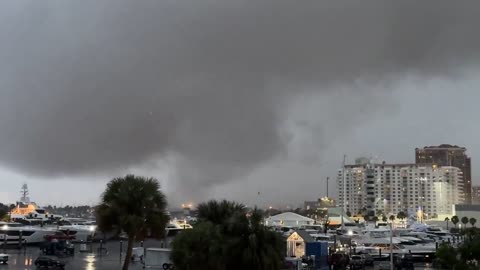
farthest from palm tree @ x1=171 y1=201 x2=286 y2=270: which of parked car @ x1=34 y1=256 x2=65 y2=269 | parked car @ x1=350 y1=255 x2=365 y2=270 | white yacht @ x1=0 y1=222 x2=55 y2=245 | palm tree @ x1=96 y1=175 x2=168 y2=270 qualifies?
white yacht @ x1=0 y1=222 x2=55 y2=245

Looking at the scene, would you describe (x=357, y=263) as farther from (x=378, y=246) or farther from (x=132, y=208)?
(x=132, y=208)

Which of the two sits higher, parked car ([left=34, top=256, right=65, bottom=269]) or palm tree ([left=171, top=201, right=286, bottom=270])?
palm tree ([left=171, top=201, right=286, bottom=270])

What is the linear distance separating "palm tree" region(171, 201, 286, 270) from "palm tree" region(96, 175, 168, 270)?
5.05 m

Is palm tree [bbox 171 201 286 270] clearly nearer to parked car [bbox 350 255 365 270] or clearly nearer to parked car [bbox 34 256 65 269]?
parked car [bbox 34 256 65 269]

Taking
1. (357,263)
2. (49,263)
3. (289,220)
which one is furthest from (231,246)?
(289,220)

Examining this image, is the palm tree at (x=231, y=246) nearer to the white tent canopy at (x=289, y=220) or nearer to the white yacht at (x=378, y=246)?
the white yacht at (x=378, y=246)

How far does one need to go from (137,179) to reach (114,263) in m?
19.3

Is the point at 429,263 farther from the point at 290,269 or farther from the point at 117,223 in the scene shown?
the point at 117,223

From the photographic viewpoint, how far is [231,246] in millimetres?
22422

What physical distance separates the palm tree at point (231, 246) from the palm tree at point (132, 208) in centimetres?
505

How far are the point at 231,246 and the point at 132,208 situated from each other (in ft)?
29.8

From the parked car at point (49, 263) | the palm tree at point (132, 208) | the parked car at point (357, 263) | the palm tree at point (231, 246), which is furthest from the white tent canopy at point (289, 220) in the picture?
the palm tree at point (231, 246)

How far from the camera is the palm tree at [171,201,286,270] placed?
21.8 meters

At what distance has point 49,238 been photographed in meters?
69.4
